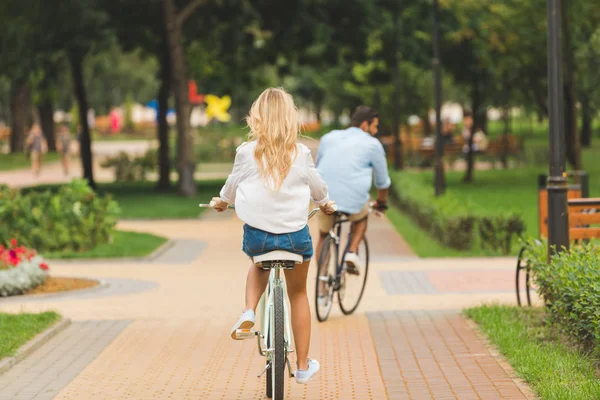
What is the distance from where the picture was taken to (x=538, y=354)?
25.3 ft

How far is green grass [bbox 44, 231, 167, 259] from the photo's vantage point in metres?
16.2

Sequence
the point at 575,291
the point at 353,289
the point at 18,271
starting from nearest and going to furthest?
the point at 575,291 < the point at 353,289 < the point at 18,271

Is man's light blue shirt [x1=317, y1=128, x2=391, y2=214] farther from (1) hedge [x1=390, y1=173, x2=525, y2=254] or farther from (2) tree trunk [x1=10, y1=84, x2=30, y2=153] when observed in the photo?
(2) tree trunk [x1=10, y1=84, x2=30, y2=153]

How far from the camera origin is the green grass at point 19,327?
28.1ft

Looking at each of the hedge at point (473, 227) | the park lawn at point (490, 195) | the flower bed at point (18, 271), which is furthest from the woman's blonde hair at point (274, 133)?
the hedge at point (473, 227)

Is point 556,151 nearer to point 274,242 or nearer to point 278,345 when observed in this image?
point 274,242

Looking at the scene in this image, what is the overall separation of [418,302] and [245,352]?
3002mm

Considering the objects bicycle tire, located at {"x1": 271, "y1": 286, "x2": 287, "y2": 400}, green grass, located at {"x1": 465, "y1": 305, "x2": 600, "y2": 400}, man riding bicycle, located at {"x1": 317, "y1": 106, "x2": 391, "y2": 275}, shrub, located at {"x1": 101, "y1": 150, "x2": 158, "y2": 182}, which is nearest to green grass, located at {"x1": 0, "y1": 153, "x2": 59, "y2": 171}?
shrub, located at {"x1": 101, "y1": 150, "x2": 158, "y2": 182}

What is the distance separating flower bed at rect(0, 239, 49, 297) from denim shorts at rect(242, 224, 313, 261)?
229 inches

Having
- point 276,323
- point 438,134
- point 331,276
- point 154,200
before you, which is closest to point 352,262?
point 331,276

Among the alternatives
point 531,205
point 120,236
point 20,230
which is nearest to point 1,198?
point 20,230

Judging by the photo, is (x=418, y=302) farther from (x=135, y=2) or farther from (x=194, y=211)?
(x=135, y=2)

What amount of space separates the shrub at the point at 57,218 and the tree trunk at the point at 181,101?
460 inches

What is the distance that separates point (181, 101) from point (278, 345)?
22.7 m
